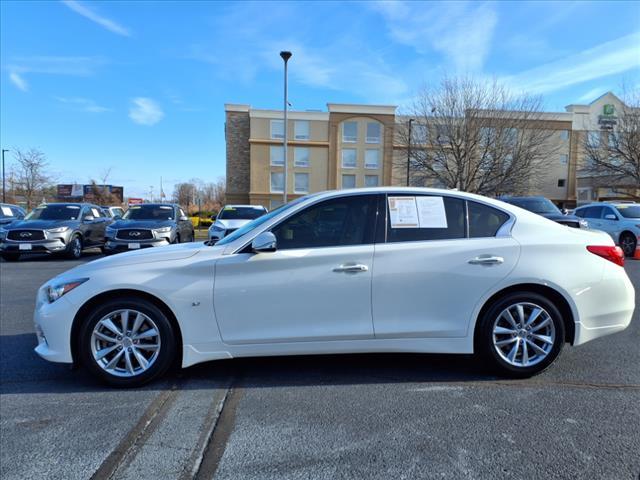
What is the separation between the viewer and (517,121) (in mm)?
27203

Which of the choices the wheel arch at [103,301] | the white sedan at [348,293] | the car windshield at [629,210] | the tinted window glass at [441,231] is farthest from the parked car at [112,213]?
the car windshield at [629,210]

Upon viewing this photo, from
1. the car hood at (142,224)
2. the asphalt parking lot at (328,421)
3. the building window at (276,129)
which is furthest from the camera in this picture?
the building window at (276,129)

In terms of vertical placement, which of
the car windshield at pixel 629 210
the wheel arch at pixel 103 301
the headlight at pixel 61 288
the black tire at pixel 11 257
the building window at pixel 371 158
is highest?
the building window at pixel 371 158

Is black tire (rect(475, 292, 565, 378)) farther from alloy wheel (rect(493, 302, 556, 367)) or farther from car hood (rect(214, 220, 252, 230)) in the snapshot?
car hood (rect(214, 220, 252, 230))

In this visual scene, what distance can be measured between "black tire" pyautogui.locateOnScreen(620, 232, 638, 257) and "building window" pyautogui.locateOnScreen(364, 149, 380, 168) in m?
37.9

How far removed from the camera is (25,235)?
11195 mm

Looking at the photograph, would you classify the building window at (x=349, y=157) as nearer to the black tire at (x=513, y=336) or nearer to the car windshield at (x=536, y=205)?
the car windshield at (x=536, y=205)

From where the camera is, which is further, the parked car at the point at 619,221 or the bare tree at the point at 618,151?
the bare tree at the point at 618,151

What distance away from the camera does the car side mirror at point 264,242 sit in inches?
128

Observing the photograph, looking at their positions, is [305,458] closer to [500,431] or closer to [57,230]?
[500,431]

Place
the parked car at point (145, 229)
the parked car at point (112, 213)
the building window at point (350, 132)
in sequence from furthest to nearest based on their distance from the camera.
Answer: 1. the building window at point (350, 132)
2. the parked car at point (112, 213)
3. the parked car at point (145, 229)

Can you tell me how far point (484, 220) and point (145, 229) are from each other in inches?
373

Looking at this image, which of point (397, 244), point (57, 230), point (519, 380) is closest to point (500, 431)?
point (519, 380)

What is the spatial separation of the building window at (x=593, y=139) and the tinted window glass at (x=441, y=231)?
33.0 metres
